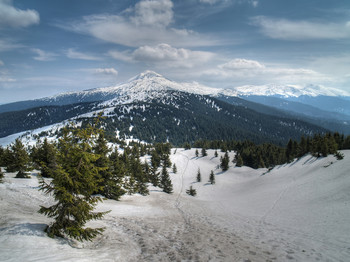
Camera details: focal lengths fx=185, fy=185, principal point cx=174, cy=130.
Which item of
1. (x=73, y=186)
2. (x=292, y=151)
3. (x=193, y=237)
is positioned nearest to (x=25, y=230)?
(x=73, y=186)

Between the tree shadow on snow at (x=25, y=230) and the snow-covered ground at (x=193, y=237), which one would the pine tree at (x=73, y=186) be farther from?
the snow-covered ground at (x=193, y=237)

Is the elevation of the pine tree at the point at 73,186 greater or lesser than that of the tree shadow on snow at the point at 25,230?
greater

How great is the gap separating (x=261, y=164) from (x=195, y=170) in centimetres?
2732

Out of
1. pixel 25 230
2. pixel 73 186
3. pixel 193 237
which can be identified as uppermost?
pixel 73 186

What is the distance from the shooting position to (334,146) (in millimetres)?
42188

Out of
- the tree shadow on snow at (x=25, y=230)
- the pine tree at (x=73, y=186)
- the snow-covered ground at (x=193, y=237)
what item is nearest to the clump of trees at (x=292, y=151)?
the snow-covered ground at (x=193, y=237)

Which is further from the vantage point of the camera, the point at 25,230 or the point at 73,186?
the point at 73,186

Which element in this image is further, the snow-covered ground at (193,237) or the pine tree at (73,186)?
the pine tree at (73,186)

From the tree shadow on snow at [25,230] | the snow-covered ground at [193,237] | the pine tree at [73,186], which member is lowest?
the snow-covered ground at [193,237]

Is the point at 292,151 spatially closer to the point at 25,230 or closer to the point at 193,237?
the point at 193,237

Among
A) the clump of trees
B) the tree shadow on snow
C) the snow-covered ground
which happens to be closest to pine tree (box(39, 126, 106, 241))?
the tree shadow on snow

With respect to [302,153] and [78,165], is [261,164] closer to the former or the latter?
[302,153]

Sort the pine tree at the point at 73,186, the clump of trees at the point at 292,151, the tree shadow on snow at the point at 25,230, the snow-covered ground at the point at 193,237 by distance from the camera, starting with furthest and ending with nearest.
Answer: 1. the clump of trees at the point at 292,151
2. the pine tree at the point at 73,186
3. the tree shadow on snow at the point at 25,230
4. the snow-covered ground at the point at 193,237

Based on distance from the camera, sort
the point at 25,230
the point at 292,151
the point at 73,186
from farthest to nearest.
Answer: the point at 292,151 → the point at 73,186 → the point at 25,230
